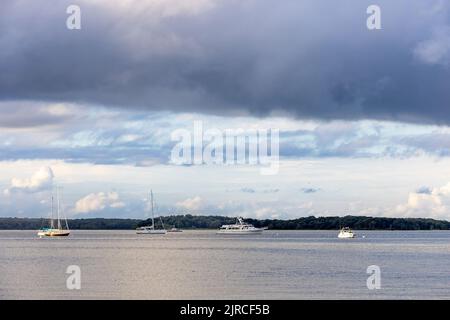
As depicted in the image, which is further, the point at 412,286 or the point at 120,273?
the point at 120,273

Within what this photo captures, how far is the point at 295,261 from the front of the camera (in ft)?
423

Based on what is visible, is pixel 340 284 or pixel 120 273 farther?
pixel 120 273

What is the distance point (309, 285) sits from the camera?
8750 cm
